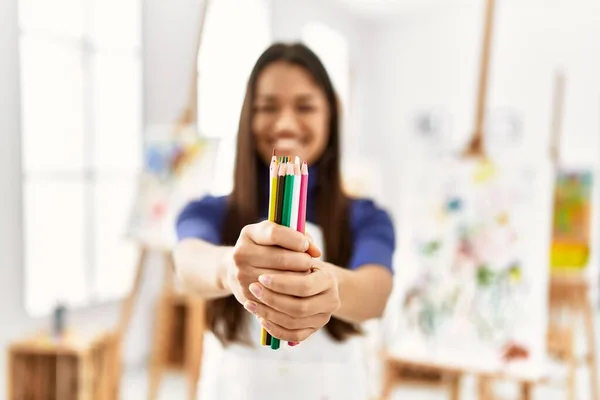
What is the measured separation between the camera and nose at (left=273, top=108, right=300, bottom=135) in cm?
68

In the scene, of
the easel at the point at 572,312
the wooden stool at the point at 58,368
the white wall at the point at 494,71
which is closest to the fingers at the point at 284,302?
the wooden stool at the point at 58,368

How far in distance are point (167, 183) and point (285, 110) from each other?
Result: 4.86 feet

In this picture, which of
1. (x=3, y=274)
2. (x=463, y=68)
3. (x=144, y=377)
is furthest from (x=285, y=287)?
(x=463, y=68)

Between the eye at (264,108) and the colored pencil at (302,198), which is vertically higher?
the eye at (264,108)

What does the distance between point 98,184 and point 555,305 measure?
2077mm

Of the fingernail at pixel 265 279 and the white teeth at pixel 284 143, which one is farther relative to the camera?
the white teeth at pixel 284 143

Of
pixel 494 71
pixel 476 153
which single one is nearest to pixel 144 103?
pixel 476 153

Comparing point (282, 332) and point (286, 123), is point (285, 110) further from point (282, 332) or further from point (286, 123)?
point (282, 332)

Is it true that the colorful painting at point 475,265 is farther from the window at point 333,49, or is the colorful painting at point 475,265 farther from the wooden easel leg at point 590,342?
the window at point 333,49

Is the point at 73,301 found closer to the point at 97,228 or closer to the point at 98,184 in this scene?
the point at 97,228

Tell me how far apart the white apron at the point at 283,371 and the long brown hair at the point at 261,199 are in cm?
5

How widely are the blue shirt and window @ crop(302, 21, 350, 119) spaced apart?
3279 mm

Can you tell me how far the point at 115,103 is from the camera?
109 inches

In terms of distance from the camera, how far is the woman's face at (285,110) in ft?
2.25
